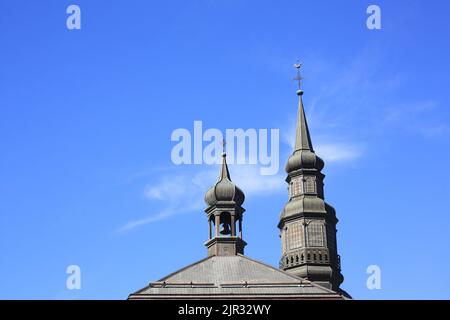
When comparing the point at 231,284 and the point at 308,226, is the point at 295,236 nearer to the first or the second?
the point at 308,226

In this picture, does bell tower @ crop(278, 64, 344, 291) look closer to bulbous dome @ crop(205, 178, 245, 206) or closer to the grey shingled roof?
bulbous dome @ crop(205, 178, 245, 206)

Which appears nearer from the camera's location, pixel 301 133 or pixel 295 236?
pixel 295 236

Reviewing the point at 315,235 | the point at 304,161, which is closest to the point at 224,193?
the point at 315,235

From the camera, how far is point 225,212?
8219cm

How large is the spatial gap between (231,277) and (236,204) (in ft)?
36.8

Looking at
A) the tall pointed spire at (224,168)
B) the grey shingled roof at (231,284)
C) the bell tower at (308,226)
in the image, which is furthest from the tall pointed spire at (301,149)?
the grey shingled roof at (231,284)

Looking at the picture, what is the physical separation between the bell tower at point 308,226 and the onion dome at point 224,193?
45.7ft

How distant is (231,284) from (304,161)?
32643 mm

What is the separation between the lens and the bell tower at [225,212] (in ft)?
262

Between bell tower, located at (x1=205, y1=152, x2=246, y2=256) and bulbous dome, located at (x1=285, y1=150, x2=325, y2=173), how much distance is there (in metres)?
16.8

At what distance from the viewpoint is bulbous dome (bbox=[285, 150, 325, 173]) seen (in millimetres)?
99125
